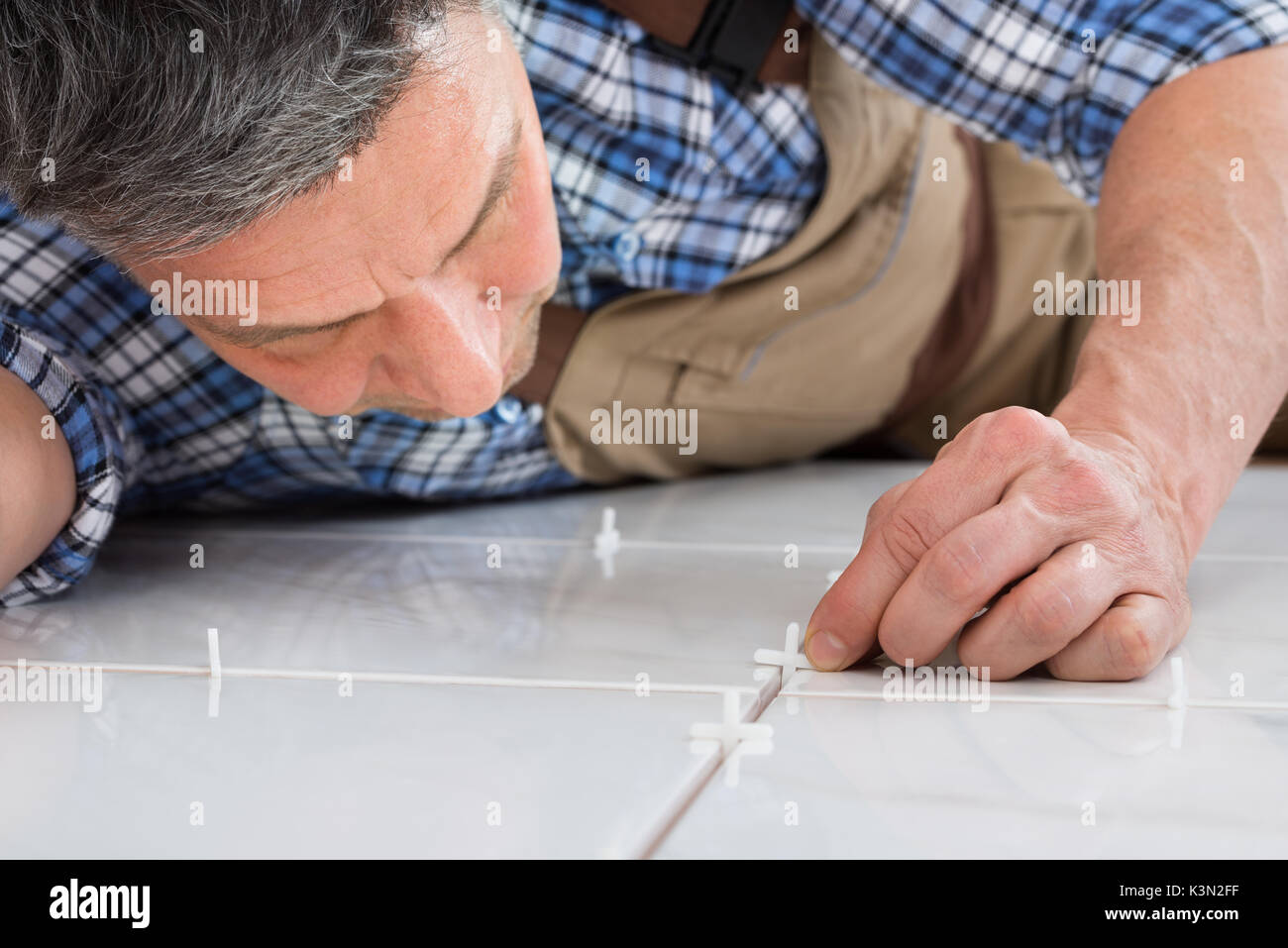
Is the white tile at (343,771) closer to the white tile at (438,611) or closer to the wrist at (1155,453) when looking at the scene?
the white tile at (438,611)

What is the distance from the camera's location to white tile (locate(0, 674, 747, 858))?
443 millimetres

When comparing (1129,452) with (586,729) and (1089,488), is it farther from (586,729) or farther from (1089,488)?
(586,729)

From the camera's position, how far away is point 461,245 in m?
0.70

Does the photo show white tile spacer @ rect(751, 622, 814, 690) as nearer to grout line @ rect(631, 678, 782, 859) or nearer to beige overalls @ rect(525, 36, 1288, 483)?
grout line @ rect(631, 678, 782, 859)

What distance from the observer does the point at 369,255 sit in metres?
0.66

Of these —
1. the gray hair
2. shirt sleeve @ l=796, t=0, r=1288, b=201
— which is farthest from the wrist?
the gray hair

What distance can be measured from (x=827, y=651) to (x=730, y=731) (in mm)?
123

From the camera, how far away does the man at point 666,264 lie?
0.59 m

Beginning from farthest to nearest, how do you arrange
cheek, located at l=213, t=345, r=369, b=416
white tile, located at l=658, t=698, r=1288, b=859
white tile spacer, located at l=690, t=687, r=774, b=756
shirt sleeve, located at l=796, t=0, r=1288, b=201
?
shirt sleeve, located at l=796, t=0, r=1288, b=201 < cheek, located at l=213, t=345, r=369, b=416 < white tile spacer, located at l=690, t=687, r=774, b=756 < white tile, located at l=658, t=698, r=1288, b=859

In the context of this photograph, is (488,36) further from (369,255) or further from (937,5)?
(937,5)

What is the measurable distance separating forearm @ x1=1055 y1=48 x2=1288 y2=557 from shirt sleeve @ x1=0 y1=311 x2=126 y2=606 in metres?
Result: 0.65

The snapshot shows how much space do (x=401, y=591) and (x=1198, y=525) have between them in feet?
1.68
